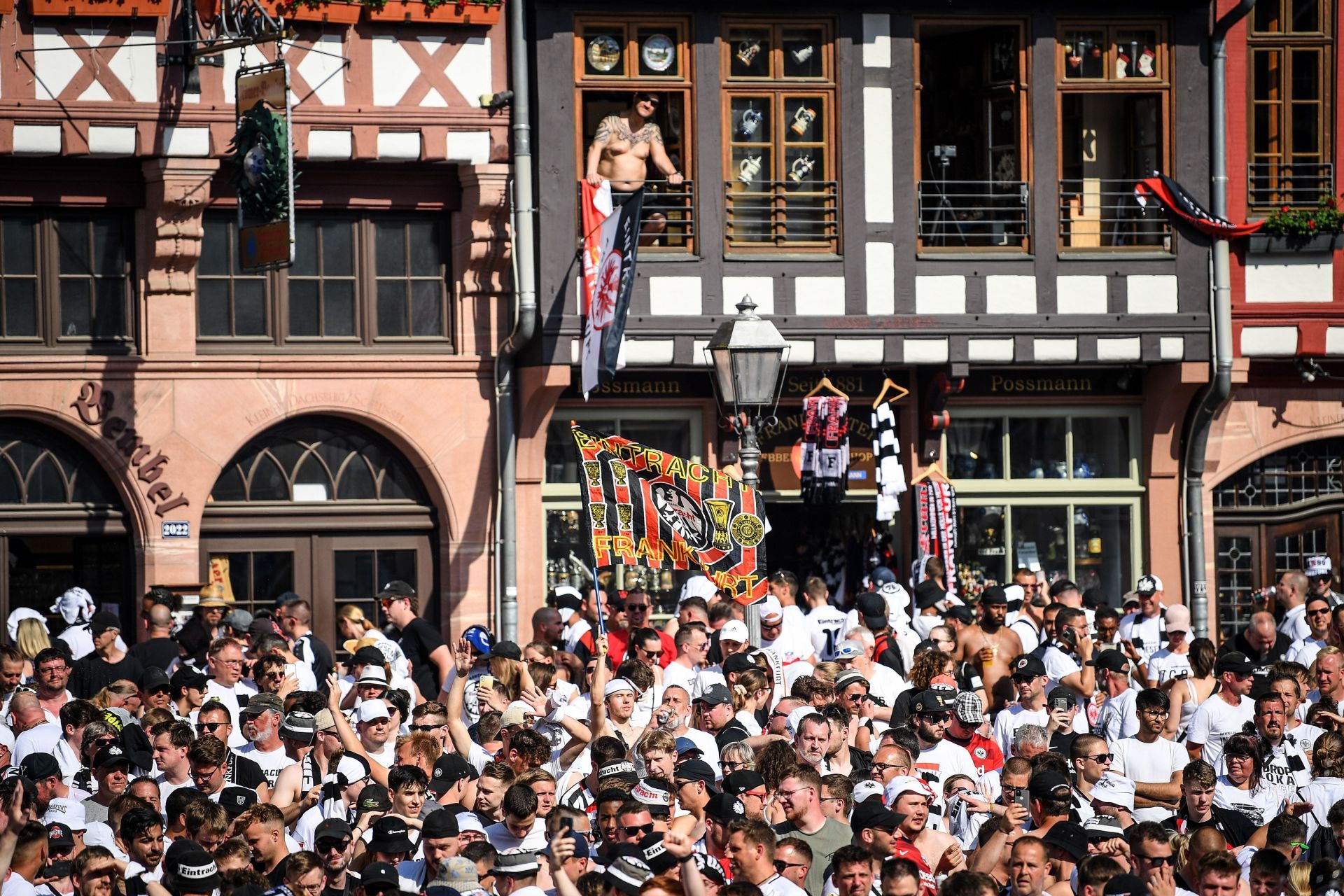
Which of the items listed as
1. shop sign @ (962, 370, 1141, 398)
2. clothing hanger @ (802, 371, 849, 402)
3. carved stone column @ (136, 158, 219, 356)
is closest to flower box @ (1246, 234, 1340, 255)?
shop sign @ (962, 370, 1141, 398)

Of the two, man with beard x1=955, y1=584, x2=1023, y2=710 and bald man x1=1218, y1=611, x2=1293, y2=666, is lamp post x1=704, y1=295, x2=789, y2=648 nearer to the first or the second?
man with beard x1=955, y1=584, x2=1023, y2=710

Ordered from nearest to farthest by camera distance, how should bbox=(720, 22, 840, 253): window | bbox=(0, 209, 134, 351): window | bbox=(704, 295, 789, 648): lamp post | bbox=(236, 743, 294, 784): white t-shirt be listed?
bbox=(236, 743, 294, 784): white t-shirt → bbox=(704, 295, 789, 648): lamp post → bbox=(0, 209, 134, 351): window → bbox=(720, 22, 840, 253): window

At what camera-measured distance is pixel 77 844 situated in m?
9.48

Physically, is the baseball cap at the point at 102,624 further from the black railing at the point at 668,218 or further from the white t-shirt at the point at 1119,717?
the black railing at the point at 668,218

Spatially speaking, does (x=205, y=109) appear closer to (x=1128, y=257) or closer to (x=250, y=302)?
(x=250, y=302)

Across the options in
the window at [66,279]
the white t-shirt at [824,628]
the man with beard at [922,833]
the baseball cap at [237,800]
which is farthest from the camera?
the window at [66,279]

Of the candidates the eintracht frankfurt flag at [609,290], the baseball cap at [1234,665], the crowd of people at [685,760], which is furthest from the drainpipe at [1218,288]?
the baseball cap at [1234,665]

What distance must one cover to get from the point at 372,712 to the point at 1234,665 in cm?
475

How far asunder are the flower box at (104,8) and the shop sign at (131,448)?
122 inches

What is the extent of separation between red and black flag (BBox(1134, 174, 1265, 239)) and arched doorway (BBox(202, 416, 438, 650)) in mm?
7252

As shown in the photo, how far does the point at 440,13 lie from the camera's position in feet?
61.9

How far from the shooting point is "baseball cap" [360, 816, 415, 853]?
29.1ft

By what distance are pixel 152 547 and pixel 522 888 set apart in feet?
35.8

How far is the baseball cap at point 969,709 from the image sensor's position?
11.3 m
